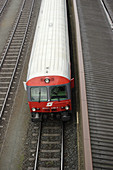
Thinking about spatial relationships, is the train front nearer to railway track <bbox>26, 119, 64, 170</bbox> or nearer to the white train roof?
the white train roof

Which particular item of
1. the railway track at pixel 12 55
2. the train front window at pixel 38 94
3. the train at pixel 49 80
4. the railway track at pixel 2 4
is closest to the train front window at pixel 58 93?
the train at pixel 49 80

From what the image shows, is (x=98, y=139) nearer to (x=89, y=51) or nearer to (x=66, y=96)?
(x=66, y=96)

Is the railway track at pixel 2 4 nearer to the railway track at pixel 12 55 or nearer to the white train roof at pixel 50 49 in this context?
the railway track at pixel 12 55

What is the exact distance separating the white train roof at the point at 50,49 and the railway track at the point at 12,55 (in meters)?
3.26

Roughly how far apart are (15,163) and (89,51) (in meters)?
7.14

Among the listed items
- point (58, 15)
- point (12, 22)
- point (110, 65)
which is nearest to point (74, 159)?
point (110, 65)

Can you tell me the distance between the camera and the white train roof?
7148 mm

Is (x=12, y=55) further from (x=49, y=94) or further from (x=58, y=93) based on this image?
(x=58, y=93)

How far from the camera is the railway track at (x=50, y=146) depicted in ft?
22.9

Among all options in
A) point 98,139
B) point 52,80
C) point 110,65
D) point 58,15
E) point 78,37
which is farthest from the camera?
point 58,15

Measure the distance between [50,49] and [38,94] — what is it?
97.0 inches

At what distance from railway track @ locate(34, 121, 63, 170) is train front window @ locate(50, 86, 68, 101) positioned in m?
1.86

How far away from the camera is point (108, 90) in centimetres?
710

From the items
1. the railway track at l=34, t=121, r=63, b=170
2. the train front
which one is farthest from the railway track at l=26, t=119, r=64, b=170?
the train front
